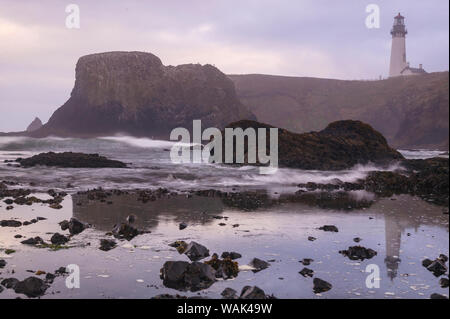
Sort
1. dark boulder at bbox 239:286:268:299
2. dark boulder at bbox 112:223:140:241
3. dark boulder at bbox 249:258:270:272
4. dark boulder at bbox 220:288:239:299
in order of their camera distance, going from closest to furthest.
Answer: dark boulder at bbox 239:286:268:299 → dark boulder at bbox 220:288:239:299 → dark boulder at bbox 249:258:270:272 → dark boulder at bbox 112:223:140:241

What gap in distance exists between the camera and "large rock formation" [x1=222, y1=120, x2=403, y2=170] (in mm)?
35906

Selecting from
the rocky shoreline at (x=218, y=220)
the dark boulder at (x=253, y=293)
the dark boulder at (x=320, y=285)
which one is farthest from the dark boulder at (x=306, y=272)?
the dark boulder at (x=253, y=293)

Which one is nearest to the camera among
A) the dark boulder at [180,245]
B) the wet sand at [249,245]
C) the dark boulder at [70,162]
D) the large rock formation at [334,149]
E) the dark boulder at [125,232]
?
the wet sand at [249,245]

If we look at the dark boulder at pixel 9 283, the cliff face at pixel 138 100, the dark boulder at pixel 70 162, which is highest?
the cliff face at pixel 138 100

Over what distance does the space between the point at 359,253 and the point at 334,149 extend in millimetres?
27549

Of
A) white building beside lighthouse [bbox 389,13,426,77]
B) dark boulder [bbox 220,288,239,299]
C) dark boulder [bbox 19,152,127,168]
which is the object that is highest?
white building beside lighthouse [bbox 389,13,426,77]

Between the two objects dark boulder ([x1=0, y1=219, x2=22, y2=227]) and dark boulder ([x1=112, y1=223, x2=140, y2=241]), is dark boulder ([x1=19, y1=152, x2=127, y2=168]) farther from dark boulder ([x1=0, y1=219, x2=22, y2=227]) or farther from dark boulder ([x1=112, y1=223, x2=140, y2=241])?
dark boulder ([x1=112, y1=223, x2=140, y2=241])

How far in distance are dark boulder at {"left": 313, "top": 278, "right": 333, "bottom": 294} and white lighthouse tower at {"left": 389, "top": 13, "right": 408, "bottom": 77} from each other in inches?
5398

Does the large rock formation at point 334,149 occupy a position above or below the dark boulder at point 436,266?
above

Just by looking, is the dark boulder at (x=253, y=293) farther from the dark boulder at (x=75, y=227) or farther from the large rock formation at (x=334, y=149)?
the large rock formation at (x=334, y=149)

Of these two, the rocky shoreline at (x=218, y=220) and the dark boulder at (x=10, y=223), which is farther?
the dark boulder at (x=10, y=223)

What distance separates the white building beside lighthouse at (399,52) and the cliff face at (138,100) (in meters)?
55.9

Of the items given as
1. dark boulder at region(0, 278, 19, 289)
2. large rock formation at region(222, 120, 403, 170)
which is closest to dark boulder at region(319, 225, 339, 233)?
dark boulder at region(0, 278, 19, 289)

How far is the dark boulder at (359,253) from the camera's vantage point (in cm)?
1091
